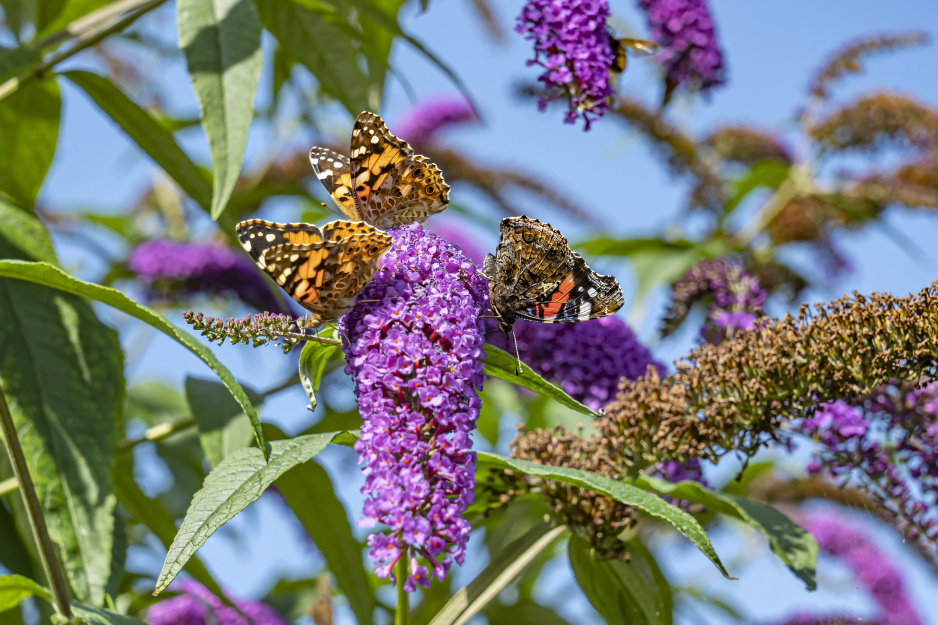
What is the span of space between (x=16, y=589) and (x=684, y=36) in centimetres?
203

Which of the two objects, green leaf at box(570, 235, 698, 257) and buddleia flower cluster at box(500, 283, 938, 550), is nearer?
buddleia flower cluster at box(500, 283, 938, 550)

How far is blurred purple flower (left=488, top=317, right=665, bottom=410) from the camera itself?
6.53 feet

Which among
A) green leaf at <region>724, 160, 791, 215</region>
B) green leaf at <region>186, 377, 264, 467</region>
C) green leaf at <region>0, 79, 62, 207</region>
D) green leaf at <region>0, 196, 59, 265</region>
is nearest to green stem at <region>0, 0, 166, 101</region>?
green leaf at <region>0, 79, 62, 207</region>

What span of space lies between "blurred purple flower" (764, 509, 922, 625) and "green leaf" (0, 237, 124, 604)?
3.48m

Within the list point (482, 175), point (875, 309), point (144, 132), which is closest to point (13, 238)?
point (144, 132)

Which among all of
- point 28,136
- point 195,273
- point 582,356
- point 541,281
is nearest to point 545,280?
point 541,281

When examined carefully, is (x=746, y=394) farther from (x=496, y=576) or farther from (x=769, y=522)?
(x=496, y=576)

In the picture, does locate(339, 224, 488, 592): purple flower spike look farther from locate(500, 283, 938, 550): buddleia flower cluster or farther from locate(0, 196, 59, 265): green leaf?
locate(0, 196, 59, 265): green leaf

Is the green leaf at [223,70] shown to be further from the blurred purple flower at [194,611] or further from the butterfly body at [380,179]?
the blurred purple flower at [194,611]

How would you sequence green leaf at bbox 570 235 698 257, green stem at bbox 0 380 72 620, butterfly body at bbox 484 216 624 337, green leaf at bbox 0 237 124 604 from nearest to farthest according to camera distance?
green stem at bbox 0 380 72 620
green leaf at bbox 0 237 124 604
butterfly body at bbox 484 216 624 337
green leaf at bbox 570 235 698 257

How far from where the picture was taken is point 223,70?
1.80 meters

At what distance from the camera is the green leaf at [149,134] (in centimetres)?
201

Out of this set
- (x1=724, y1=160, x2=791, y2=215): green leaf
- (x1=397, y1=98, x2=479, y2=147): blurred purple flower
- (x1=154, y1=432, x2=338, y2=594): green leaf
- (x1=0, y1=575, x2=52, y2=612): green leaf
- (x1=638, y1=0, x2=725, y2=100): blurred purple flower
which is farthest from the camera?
(x1=397, y1=98, x2=479, y2=147): blurred purple flower

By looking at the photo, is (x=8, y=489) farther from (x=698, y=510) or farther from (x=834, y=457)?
(x=834, y=457)
